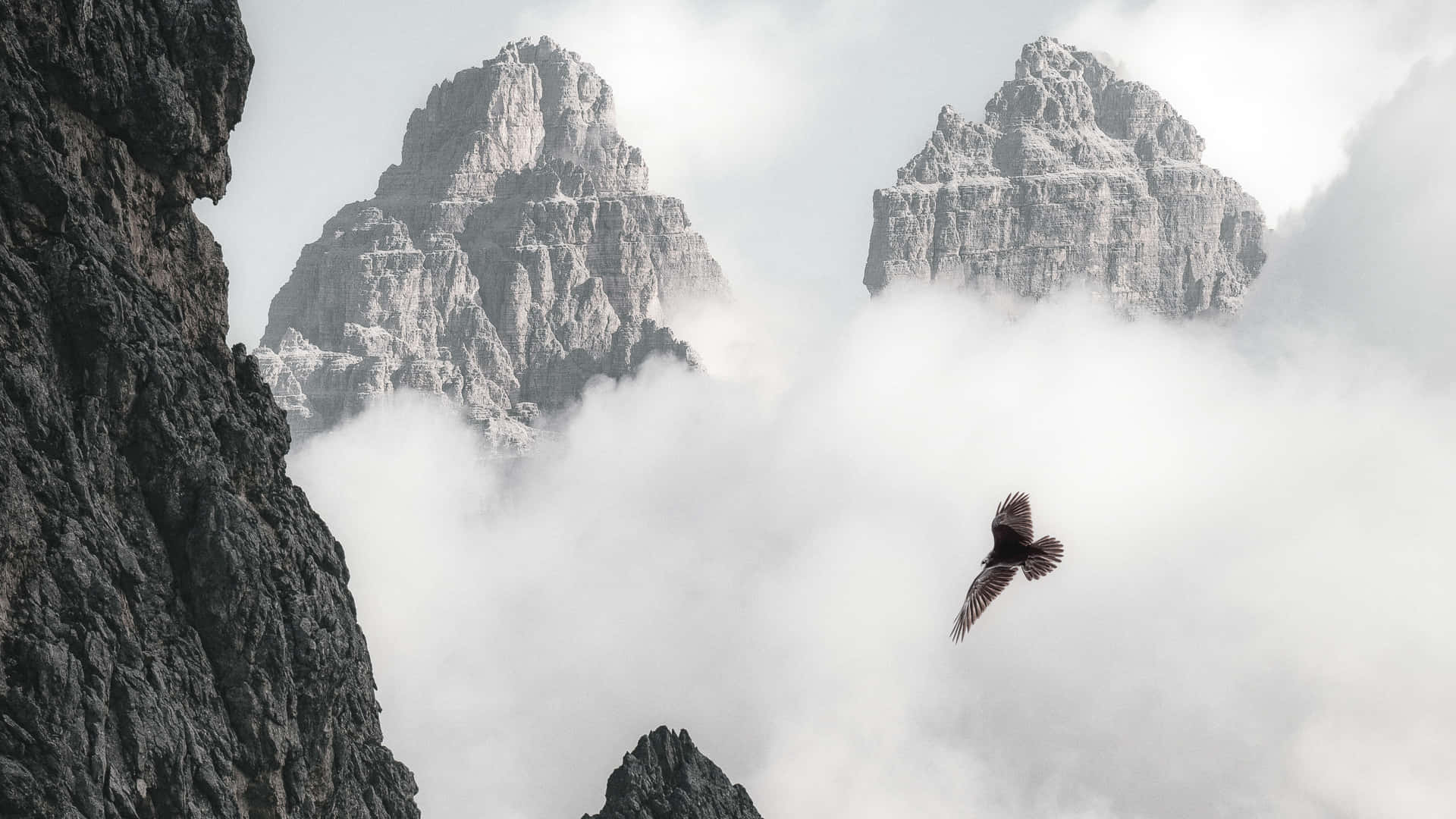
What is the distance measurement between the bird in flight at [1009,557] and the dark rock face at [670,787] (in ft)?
159

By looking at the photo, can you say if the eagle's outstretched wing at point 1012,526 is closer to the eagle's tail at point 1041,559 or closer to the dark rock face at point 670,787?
the eagle's tail at point 1041,559

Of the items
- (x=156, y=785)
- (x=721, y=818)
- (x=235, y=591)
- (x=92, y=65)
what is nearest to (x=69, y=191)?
(x=92, y=65)

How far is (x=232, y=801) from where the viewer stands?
37.7 meters

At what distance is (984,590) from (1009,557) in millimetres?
640

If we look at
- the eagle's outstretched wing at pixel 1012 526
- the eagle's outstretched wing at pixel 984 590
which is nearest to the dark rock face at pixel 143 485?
the eagle's outstretched wing at pixel 984 590

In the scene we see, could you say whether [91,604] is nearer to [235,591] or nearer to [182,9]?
[235,591]

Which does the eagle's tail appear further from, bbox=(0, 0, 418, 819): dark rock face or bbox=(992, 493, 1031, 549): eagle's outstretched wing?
bbox=(0, 0, 418, 819): dark rock face

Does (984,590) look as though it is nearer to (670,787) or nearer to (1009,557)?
(1009,557)

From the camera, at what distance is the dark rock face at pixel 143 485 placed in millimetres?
32906

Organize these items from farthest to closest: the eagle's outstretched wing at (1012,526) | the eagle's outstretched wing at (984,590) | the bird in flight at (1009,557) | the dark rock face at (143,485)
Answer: the dark rock face at (143,485)
the eagle's outstretched wing at (1012,526)
the bird in flight at (1009,557)
the eagle's outstretched wing at (984,590)

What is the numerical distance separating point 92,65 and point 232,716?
13.0m

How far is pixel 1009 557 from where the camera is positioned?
30.0 m

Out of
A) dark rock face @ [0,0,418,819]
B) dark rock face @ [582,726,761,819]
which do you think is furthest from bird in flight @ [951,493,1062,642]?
dark rock face @ [582,726,761,819]

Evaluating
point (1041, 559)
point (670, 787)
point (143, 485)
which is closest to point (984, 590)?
point (1041, 559)
